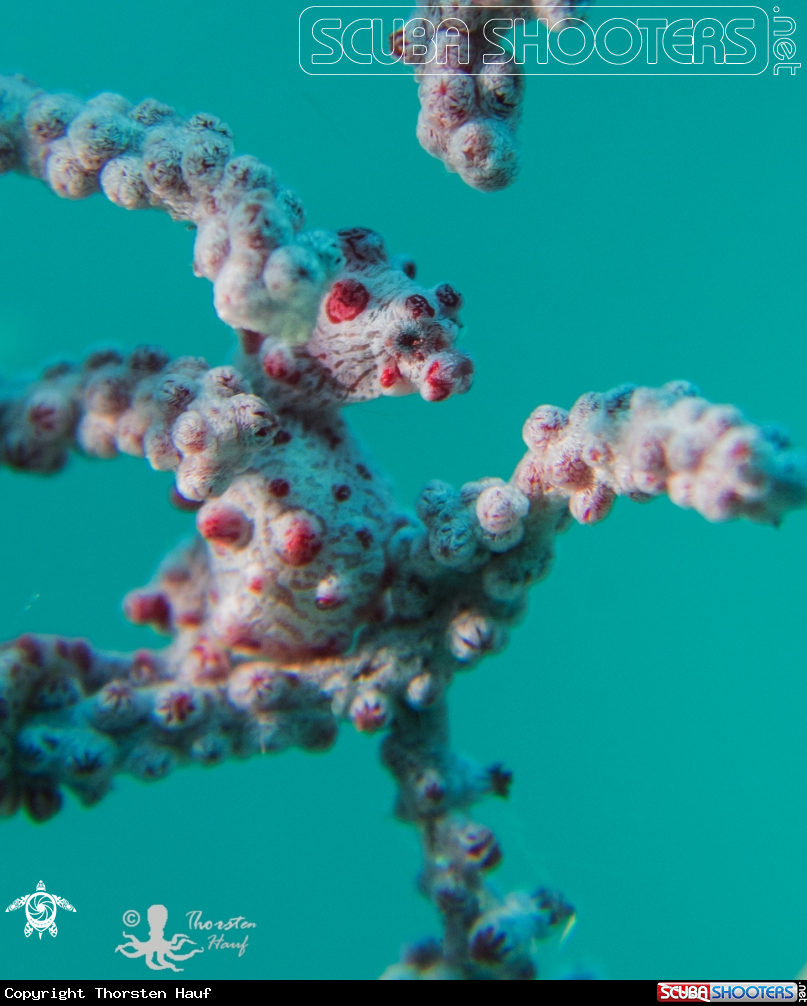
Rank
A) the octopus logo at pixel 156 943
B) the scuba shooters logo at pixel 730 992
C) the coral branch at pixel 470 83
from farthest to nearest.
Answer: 1. the octopus logo at pixel 156 943
2. the scuba shooters logo at pixel 730 992
3. the coral branch at pixel 470 83

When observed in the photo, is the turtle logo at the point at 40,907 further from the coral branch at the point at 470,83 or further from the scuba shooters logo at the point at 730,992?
the coral branch at the point at 470,83

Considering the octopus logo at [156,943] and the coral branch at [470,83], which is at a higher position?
the coral branch at [470,83]

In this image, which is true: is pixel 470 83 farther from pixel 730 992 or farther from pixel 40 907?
pixel 40 907

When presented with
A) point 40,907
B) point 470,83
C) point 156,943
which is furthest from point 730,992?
point 470,83

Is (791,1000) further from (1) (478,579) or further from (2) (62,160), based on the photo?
(2) (62,160)

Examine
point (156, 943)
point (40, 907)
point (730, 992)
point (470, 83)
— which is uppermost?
point (470, 83)

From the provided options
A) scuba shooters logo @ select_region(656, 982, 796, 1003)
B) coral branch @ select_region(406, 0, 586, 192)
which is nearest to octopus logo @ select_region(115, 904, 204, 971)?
scuba shooters logo @ select_region(656, 982, 796, 1003)

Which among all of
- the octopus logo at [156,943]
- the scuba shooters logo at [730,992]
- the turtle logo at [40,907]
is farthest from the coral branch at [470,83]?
the turtle logo at [40,907]
